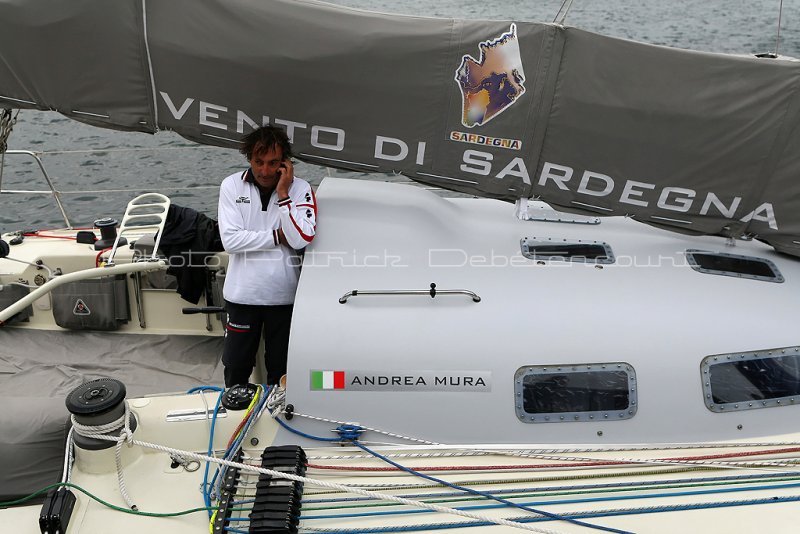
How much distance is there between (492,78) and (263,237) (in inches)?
62.0

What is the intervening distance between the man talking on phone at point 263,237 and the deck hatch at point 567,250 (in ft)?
4.30

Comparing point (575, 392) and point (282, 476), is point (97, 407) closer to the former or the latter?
point (282, 476)

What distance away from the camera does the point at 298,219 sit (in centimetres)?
396

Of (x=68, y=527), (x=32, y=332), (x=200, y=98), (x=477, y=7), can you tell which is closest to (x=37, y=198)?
(x=32, y=332)

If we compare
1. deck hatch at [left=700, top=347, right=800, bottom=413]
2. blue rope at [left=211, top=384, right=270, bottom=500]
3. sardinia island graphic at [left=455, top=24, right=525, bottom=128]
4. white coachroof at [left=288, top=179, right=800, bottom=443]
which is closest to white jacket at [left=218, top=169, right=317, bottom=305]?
white coachroof at [left=288, top=179, right=800, bottom=443]

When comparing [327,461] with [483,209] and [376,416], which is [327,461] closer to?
[376,416]

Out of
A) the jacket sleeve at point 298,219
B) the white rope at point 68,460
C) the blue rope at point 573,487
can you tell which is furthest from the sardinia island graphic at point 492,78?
the white rope at point 68,460

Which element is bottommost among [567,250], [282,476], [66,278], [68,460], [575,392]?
[68,460]

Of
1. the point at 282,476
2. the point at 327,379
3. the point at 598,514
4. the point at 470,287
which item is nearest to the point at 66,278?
the point at 327,379

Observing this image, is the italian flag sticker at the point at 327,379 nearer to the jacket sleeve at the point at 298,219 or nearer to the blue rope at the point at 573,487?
the blue rope at the point at 573,487

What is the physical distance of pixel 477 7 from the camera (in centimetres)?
2269

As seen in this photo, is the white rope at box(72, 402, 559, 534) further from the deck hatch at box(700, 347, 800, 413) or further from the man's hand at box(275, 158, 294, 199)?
the man's hand at box(275, 158, 294, 199)

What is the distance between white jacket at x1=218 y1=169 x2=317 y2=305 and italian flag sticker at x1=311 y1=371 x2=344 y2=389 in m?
0.63

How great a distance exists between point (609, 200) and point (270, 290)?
2.03 m
